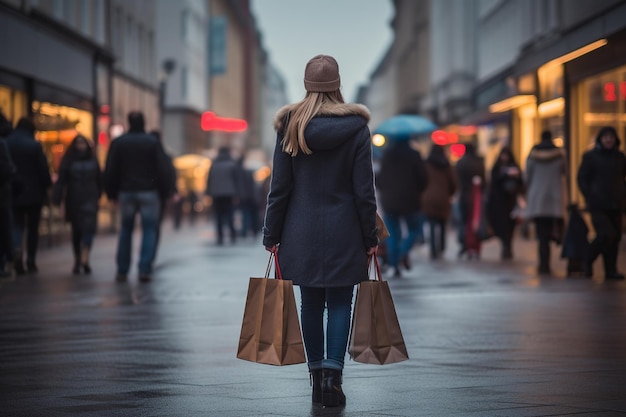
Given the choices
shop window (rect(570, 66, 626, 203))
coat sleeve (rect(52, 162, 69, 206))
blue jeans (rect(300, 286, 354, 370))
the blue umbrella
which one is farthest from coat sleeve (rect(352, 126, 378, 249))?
shop window (rect(570, 66, 626, 203))

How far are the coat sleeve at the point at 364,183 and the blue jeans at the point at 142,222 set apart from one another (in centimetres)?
922

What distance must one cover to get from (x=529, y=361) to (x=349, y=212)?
7.45 ft

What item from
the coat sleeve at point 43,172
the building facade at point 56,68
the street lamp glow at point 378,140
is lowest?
the coat sleeve at point 43,172

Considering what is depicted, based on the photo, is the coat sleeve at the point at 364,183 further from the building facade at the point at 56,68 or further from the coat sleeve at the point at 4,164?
the building facade at the point at 56,68

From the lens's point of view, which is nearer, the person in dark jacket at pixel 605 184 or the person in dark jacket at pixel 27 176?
the person in dark jacket at pixel 605 184

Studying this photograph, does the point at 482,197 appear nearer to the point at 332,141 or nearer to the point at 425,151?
the point at 332,141

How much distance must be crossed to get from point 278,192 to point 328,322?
0.73m

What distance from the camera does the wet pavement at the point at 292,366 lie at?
24.7 feet

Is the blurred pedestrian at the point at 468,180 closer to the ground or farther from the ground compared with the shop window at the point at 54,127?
closer to the ground

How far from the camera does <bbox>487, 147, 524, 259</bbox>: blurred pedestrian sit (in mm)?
21906

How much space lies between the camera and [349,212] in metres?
7.45

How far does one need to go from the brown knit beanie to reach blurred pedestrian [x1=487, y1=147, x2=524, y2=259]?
579 inches

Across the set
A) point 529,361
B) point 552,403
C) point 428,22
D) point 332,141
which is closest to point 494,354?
point 529,361

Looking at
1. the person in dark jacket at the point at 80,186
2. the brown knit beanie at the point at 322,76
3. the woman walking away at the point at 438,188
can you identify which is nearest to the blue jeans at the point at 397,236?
the woman walking away at the point at 438,188
